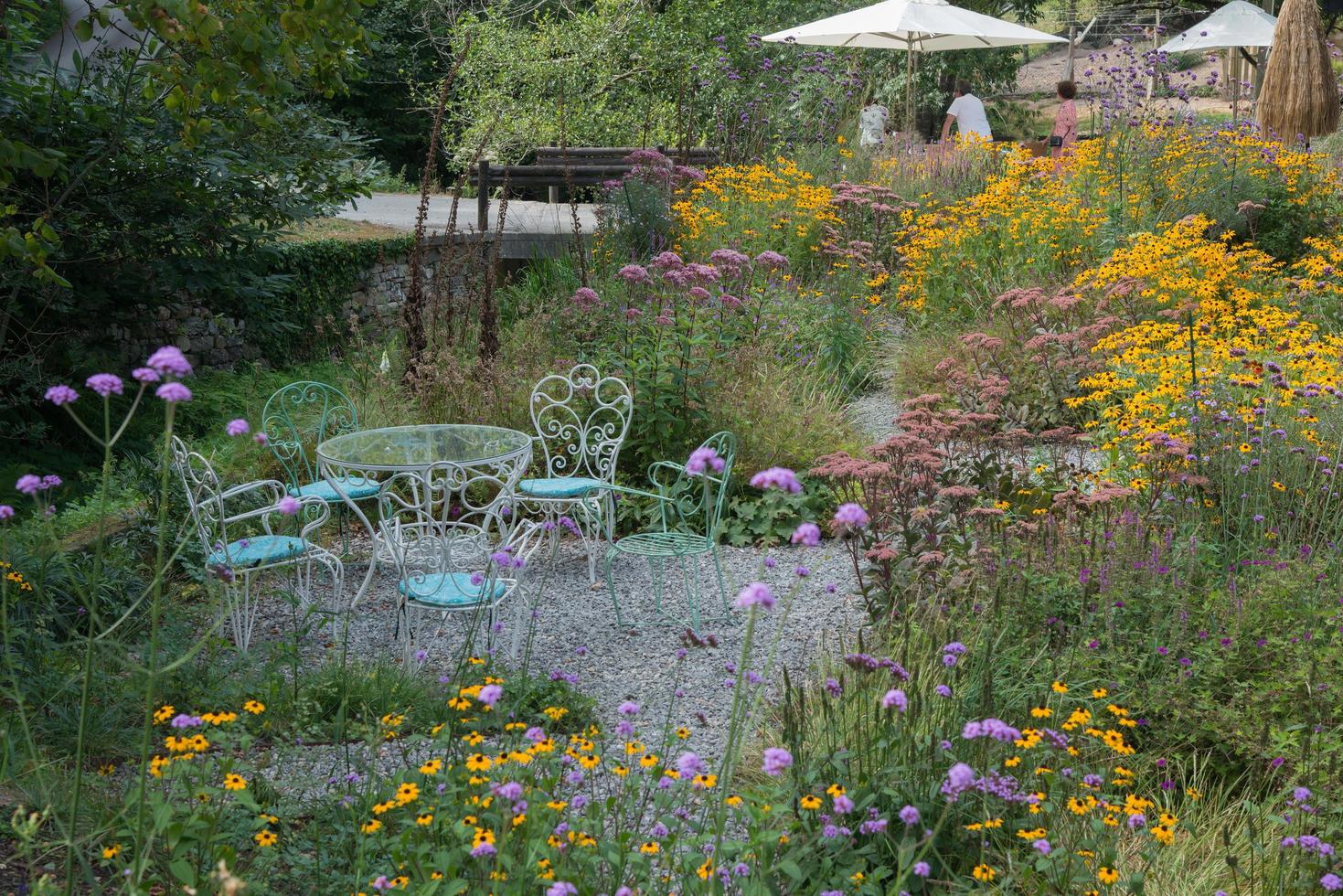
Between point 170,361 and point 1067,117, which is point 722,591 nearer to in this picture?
point 170,361

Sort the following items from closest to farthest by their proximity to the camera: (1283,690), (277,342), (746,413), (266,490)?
(1283,690)
(266,490)
(746,413)
(277,342)

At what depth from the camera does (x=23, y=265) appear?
538 centimetres

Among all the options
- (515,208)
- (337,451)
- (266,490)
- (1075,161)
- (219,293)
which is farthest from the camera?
(515,208)

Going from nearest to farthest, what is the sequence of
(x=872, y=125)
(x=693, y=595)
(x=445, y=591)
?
(x=445, y=591), (x=693, y=595), (x=872, y=125)

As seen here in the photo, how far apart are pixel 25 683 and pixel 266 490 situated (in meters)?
2.45

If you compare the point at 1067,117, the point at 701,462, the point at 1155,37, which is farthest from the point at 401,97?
the point at 701,462

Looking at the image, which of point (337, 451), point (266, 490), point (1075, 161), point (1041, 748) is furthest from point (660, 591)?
point (1075, 161)

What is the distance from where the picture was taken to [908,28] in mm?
12430

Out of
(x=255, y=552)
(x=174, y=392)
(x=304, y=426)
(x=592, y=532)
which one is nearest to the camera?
(x=174, y=392)

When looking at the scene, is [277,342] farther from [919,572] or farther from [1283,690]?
[1283,690]

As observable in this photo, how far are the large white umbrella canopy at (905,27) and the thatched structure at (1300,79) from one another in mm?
2288

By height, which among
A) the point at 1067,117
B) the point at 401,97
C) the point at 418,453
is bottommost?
the point at 418,453

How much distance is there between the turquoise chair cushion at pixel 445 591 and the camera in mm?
4129

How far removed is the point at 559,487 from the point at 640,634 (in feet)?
3.18
